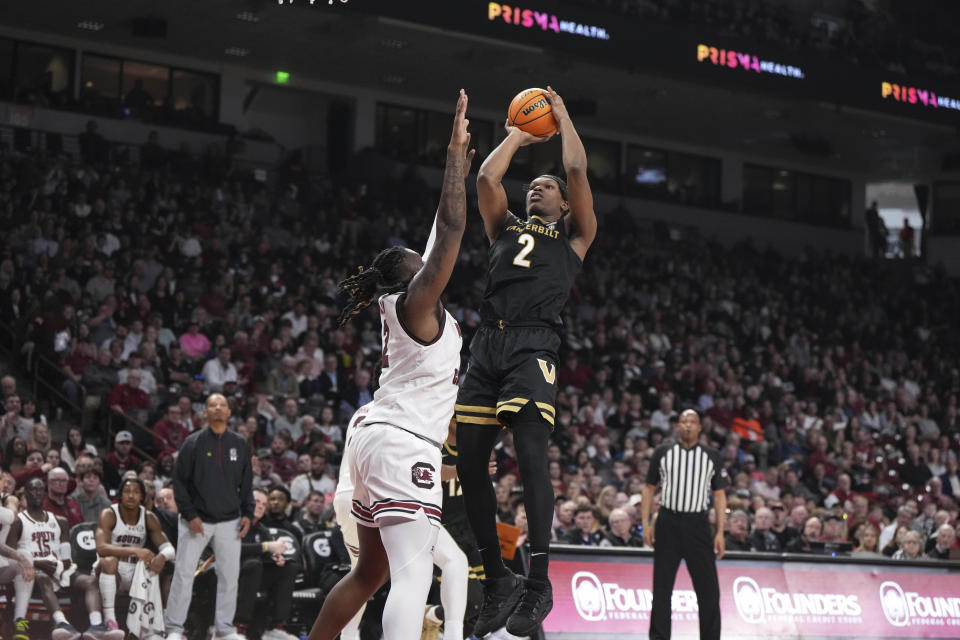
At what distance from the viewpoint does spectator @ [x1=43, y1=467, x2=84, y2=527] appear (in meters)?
10.9

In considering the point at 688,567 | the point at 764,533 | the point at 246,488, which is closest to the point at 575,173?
the point at 688,567

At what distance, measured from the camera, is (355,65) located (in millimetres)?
24000

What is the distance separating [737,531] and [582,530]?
1866mm

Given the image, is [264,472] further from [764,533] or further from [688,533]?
[764,533]

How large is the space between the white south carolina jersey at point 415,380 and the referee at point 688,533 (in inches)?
180

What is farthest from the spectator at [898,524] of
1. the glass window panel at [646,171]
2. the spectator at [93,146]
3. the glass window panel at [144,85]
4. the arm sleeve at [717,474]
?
the glass window panel at [144,85]

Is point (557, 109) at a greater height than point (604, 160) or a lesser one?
lesser

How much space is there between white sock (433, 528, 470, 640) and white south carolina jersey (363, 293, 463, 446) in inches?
62.5

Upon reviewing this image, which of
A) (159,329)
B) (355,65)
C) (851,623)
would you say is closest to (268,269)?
(159,329)

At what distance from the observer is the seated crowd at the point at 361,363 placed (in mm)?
13242

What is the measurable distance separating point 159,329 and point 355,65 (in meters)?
10.0

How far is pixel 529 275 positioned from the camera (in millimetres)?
5801

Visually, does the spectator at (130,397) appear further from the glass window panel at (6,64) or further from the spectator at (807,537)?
the glass window panel at (6,64)

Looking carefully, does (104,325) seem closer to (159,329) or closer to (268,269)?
(159,329)
